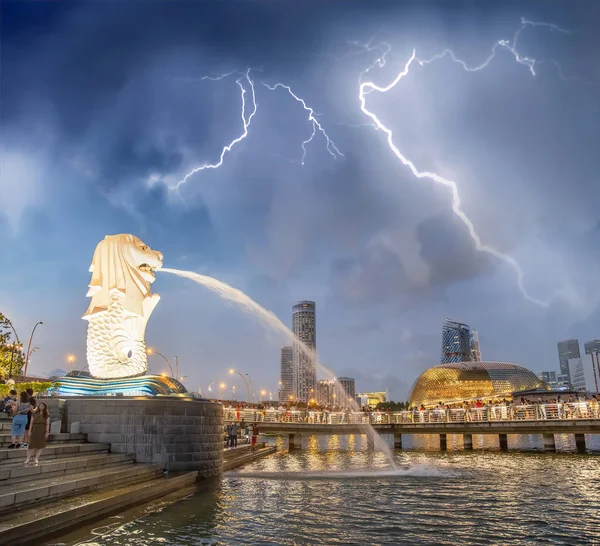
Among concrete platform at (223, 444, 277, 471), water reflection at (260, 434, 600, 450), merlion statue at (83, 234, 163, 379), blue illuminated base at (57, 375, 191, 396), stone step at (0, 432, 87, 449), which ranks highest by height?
merlion statue at (83, 234, 163, 379)

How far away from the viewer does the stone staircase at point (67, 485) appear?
10.5m

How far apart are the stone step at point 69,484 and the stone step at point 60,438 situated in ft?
8.57

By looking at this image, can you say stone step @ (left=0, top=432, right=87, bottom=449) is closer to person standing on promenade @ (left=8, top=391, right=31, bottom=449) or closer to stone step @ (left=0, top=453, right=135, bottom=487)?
person standing on promenade @ (left=8, top=391, right=31, bottom=449)

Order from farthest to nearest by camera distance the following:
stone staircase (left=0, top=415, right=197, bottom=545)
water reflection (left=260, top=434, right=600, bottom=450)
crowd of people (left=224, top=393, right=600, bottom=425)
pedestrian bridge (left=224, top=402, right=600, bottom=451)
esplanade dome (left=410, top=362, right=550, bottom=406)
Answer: esplanade dome (left=410, top=362, right=550, bottom=406)
water reflection (left=260, top=434, right=600, bottom=450)
crowd of people (left=224, top=393, right=600, bottom=425)
pedestrian bridge (left=224, top=402, right=600, bottom=451)
stone staircase (left=0, top=415, right=197, bottom=545)

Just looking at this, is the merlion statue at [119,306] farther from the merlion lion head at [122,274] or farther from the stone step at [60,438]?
the stone step at [60,438]

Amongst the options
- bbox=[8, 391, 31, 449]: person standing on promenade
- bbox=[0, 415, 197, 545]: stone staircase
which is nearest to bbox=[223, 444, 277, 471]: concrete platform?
bbox=[0, 415, 197, 545]: stone staircase

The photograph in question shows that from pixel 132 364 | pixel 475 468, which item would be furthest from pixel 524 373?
pixel 132 364

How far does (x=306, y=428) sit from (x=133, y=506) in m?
34.2

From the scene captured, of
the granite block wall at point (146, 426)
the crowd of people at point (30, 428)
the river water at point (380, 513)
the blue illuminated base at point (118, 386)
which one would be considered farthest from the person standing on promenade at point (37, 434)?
the blue illuminated base at point (118, 386)

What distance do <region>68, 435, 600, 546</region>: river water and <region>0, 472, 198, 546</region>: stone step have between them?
680mm

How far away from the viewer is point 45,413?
47.1 feet

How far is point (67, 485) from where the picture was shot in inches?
508

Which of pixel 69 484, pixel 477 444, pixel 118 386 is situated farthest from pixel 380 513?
pixel 477 444

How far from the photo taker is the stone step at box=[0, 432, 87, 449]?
15867mm
